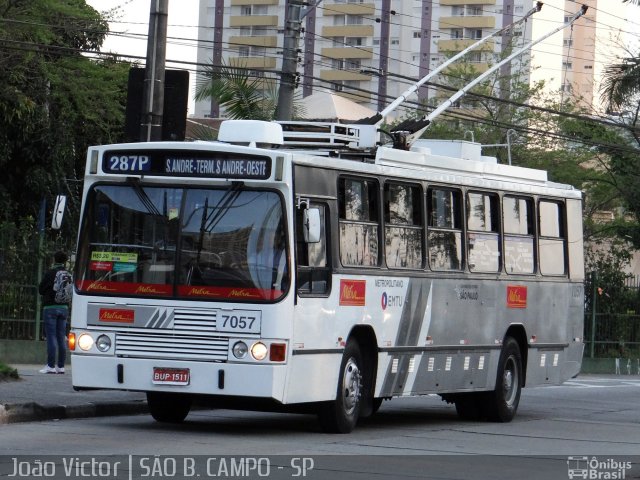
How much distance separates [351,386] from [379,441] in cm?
84

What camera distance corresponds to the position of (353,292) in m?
14.7

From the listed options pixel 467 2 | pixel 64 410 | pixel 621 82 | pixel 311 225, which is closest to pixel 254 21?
pixel 467 2

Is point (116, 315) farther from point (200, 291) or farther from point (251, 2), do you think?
point (251, 2)

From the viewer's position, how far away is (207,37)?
388ft

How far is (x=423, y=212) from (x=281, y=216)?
296cm

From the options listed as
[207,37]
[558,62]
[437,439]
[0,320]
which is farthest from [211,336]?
[207,37]

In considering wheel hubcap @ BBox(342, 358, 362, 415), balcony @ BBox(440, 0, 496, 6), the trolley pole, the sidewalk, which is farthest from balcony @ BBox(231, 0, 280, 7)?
wheel hubcap @ BBox(342, 358, 362, 415)

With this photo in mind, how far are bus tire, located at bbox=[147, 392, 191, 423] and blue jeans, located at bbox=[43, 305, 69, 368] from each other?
6.19 meters

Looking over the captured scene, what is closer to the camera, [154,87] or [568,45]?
[154,87]

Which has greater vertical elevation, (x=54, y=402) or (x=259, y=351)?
(x=259, y=351)

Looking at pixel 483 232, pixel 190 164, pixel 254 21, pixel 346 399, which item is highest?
pixel 254 21

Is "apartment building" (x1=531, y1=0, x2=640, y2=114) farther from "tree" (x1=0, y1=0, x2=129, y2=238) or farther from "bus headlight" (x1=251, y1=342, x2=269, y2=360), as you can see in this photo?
"bus headlight" (x1=251, y1=342, x2=269, y2=360)

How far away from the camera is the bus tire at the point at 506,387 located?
58.4 feet

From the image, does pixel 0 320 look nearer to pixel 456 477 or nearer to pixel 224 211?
pixel 224 211
